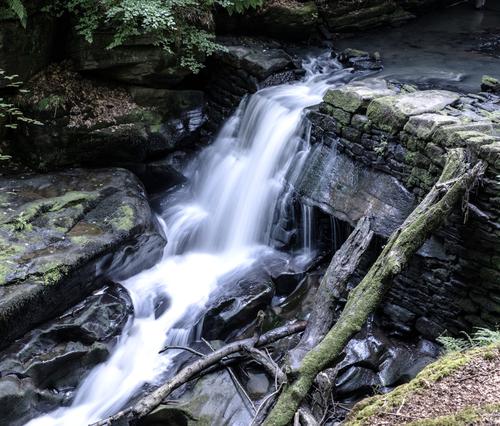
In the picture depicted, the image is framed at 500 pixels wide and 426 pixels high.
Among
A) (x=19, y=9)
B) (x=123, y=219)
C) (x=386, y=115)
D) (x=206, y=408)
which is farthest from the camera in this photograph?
(x=123, y=219)

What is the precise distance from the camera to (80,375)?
18.9 feet

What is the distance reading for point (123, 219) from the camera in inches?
274

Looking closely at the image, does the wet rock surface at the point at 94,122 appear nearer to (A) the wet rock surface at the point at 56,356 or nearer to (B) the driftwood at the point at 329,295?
(A) the wet rock surface at the point at 56,356

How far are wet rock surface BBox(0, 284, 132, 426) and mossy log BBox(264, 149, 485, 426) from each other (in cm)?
284

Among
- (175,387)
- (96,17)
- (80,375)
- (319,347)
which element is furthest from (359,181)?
(96,17)

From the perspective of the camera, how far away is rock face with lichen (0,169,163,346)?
5.73 meters

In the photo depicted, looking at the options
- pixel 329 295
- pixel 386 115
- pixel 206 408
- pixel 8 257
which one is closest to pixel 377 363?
pixel 329 295

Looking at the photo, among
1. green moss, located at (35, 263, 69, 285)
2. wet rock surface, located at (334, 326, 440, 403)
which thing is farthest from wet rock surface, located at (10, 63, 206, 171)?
wet rock surface, located at (334, 326, 440, 403)

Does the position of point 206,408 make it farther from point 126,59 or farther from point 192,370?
point 126,59

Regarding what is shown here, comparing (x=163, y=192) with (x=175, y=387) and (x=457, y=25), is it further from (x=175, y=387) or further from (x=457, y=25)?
(x=457, y=25)

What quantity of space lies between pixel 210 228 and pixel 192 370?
3.23 m

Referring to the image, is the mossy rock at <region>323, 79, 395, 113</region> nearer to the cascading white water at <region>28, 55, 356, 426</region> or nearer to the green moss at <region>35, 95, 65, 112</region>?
the cascading white water at <region>28, 55, 356, 426</region>

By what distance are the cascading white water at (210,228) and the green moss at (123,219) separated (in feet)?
2.66

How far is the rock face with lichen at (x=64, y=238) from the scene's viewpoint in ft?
18.8
